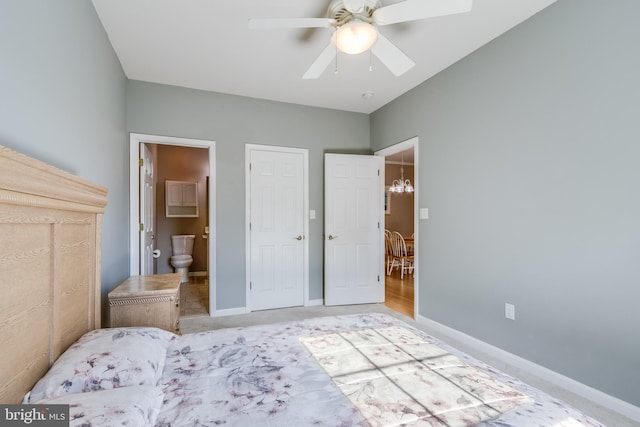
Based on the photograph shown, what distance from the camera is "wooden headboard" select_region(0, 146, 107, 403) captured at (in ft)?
2.91

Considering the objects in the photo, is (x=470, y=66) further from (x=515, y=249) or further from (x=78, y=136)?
(x=78, y=136)

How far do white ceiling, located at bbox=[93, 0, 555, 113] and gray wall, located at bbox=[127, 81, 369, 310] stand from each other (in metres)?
0.18

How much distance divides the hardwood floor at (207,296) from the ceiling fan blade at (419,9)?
118 inches

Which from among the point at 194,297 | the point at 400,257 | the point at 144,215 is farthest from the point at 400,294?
the point at 144,215

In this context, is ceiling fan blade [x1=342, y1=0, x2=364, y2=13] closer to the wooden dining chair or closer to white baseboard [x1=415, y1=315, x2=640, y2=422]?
white baseboard [x1=415, y1=315, x2=640, y2=422]

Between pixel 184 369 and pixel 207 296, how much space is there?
11.1 feet

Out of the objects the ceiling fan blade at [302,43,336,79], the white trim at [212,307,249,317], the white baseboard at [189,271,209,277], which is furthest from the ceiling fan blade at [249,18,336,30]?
the white baseboard at [189,271,209,277]

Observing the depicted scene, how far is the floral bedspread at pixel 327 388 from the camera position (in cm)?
90

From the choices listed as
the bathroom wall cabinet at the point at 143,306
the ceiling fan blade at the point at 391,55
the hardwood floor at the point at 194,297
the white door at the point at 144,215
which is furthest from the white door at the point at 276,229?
the ceiling fan blade at the point at 391,55

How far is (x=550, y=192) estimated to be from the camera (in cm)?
211

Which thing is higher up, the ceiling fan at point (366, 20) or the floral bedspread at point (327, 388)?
the ceiling fan at point (366, 20)

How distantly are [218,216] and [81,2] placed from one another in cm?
215

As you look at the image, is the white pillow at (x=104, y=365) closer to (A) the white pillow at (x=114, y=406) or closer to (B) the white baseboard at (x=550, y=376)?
(A) the white pillow at (x=114, y=406)

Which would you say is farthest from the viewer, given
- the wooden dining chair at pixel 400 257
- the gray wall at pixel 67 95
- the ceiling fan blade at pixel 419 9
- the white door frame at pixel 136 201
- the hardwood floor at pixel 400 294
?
the wooden dining chair at pixel 400 257
